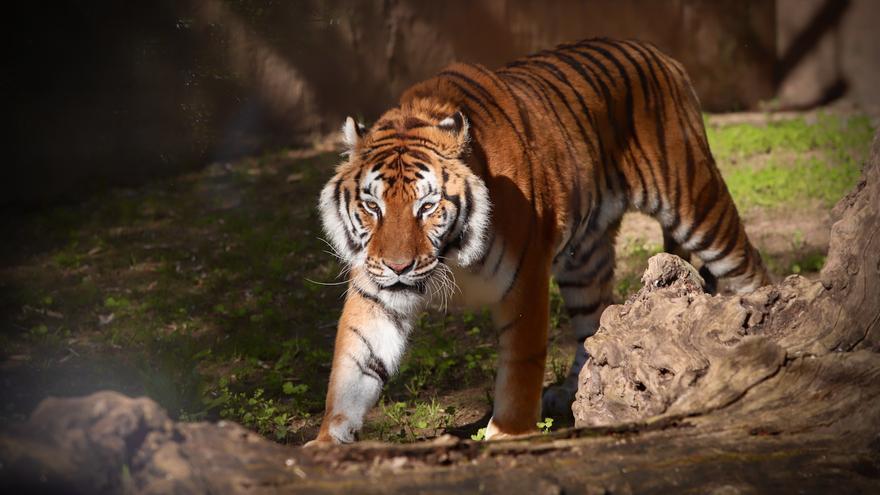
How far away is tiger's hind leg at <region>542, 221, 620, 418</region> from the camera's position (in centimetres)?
467

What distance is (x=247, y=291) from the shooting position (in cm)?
558

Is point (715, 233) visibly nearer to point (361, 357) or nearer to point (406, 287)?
point (406, 287)

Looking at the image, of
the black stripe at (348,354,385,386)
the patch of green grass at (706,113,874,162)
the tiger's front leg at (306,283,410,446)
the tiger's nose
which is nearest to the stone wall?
the patch of green grass at (706,113,874,162)

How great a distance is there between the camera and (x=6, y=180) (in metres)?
6.68

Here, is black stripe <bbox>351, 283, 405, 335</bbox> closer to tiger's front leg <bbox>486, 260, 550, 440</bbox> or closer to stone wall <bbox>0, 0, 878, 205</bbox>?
tiger's front leg <bbox>486, 260, 550, 440</bbox>

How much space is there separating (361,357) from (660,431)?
1.49 m

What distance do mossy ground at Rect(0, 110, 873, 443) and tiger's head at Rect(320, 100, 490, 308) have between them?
82 cm

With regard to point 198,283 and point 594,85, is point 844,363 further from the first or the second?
point 198,283

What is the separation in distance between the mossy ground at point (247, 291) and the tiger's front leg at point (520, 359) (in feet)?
1.48

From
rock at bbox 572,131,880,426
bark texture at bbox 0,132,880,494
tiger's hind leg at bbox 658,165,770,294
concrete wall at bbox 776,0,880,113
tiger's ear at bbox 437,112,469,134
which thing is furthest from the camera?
concrete wall at bbox 776,0,880,113

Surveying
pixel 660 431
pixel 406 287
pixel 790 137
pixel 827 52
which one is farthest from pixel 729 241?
pixel 827 52

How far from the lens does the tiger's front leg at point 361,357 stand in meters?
3.46

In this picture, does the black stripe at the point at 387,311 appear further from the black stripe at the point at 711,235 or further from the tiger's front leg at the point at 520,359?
the black stripe at the point at 711,235

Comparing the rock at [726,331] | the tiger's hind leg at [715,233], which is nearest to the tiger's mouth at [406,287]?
the rock at [726,331]
